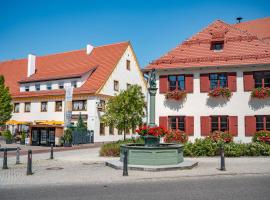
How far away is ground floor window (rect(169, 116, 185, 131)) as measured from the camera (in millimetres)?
24078

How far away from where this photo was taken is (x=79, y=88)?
37719mm

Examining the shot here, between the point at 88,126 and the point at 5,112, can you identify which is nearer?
the point at 5,112

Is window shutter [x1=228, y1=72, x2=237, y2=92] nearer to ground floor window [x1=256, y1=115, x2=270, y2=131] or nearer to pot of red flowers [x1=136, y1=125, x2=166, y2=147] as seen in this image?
ground floor window [x1=256, y1=115, x2=270, y2=131]

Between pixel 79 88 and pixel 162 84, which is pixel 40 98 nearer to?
pixel 79 88

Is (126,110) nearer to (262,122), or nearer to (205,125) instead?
(205,125)

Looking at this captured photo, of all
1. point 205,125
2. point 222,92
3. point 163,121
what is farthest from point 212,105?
point 163,121

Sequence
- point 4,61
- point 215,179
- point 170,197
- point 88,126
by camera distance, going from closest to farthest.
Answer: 1. point 170,197
2. point 215,179
3. point 88,126
4. point 4,61

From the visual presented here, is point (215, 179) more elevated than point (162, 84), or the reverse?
point (162, 84)

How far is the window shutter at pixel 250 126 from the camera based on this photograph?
73.4 ft

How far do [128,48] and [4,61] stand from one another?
23.6m

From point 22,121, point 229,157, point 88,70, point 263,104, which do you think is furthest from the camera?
point 22,121

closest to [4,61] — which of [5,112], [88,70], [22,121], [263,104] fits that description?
[22,121]

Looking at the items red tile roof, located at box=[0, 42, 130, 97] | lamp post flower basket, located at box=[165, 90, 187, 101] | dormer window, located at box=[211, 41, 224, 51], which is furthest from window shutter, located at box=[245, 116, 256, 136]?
red tile roof, located at box=[0, 42, 130, 97]

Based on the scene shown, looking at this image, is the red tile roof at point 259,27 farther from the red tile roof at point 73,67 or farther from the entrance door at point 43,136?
the entrance door at point 43,136
